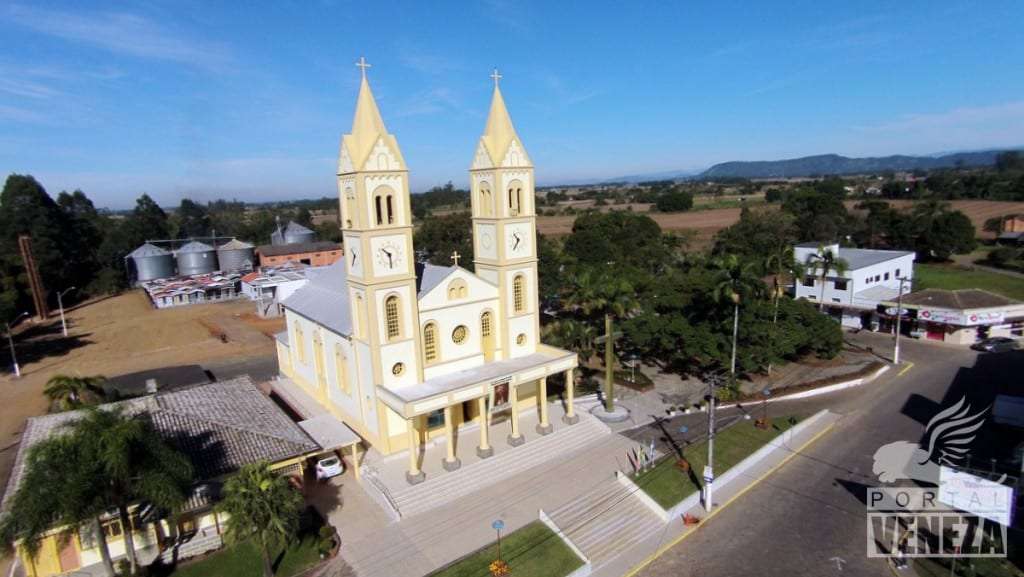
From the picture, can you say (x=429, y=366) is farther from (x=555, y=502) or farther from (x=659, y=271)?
(x=659, y=271)

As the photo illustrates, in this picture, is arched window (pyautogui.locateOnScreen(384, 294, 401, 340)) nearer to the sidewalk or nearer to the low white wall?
the low white wall

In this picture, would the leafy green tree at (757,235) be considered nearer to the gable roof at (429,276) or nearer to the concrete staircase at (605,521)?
the gable roof at (429,276)

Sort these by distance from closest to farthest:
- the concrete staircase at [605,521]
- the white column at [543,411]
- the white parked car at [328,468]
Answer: the concrete staircase at [605,521] < the white parked car at [328,468] < the white column at [543,411]

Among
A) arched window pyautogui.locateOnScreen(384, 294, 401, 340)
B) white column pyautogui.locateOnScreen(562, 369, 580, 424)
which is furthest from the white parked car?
white column pyautogui.locateOnScreen(562, 369, 580, 424)

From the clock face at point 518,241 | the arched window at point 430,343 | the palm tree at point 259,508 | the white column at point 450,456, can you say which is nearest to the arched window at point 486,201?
the clock face at point 518,241

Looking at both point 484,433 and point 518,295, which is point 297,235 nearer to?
point 518,295

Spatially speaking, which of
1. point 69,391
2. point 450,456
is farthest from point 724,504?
point 69,391
